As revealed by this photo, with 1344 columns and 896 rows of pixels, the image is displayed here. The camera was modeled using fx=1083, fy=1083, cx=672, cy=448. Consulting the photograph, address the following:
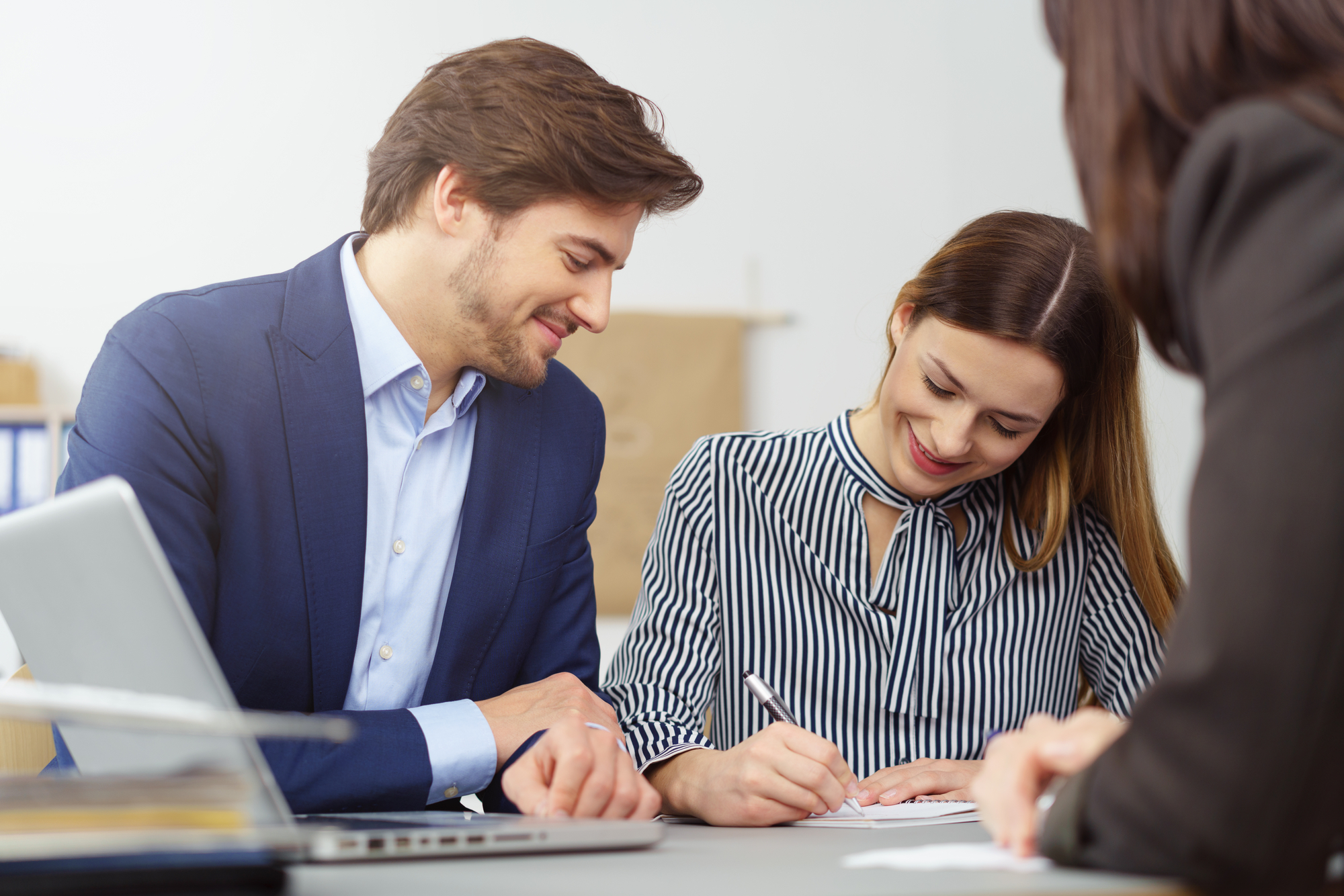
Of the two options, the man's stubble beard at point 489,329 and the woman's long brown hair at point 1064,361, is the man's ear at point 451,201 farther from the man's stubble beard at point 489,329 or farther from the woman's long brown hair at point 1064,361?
the woman's long brown hair at point 1064,361

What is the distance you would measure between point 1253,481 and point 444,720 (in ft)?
2.63

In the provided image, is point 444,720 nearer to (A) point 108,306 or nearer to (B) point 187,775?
(B) point 187,775

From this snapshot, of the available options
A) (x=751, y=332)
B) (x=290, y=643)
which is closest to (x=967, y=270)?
(x=290, y=643)

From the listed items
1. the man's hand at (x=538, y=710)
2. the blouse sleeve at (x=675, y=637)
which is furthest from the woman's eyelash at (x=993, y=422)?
the man's hand at (x=538, y=710)

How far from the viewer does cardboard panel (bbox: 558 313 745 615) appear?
140 inches

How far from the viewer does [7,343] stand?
3.19 m

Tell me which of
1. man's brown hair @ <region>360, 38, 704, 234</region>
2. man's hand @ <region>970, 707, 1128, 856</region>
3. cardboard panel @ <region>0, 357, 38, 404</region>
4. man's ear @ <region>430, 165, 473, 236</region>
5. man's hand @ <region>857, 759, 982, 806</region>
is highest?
man's brown hair @ <region>360, 38, 704, 234</region>

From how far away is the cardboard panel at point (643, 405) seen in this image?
11.7ft

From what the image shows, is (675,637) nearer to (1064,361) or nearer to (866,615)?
(866,615)

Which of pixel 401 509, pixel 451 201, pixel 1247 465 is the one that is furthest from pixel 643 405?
pixel 1247 465

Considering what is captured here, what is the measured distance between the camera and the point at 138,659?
24.4 inches

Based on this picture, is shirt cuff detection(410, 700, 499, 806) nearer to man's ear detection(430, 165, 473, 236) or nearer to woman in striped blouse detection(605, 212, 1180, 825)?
woman in striped blouse detection(605, 212, 1180, 825)

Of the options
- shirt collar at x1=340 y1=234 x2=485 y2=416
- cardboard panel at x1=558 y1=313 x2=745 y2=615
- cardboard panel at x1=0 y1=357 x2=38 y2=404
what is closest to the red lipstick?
shirt collar at x1=340 y1=234 x2=485 y2=416

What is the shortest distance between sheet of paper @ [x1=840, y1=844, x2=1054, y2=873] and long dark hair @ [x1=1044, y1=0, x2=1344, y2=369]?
0.30 meters
